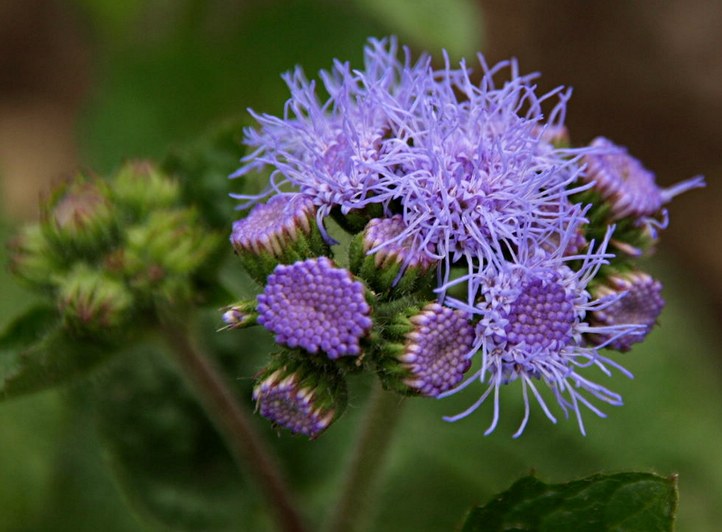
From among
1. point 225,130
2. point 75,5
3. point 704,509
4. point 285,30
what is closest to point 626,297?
point 225,130

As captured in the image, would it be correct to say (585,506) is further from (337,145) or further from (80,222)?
(80,222)

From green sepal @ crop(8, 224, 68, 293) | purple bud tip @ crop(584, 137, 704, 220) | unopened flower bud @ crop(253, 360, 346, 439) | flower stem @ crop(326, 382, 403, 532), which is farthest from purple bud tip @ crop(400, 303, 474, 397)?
green sepal @ crop(8, 224, 68, 293)

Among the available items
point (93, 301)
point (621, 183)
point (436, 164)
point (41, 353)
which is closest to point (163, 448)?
point (41, 353)

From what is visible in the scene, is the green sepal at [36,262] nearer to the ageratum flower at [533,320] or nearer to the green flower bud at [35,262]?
the green flower bud at [35,262]

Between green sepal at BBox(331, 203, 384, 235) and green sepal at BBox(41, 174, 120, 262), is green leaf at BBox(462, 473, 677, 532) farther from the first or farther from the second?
green sepal at BBox(41, 174, 120, 262)

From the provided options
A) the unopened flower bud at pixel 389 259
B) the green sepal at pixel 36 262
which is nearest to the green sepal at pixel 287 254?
the unopened flower bud at pixel 389 259

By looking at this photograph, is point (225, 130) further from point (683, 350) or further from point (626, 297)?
point (683, 350)

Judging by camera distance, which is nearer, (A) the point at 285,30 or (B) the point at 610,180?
(B) the point at 610,180
